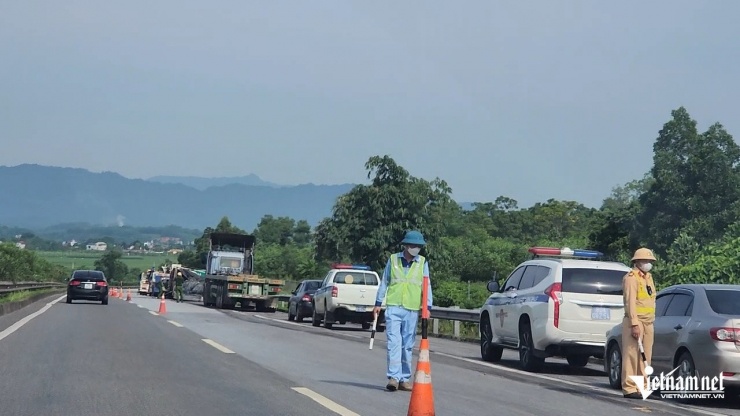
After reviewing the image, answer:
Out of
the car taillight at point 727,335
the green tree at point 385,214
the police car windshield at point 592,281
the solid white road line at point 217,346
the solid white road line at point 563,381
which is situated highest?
the green tree at point 385,214

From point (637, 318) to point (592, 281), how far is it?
346 centimetres

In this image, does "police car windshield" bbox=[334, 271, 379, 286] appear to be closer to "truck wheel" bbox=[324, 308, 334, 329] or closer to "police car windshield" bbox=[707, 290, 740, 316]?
"truck wheel" bbox=[324, 308, 334, 329]

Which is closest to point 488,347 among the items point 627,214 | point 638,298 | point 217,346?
point 217,346

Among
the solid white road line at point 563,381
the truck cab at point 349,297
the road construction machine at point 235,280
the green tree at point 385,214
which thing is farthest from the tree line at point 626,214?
the solid white road line at point 563,381

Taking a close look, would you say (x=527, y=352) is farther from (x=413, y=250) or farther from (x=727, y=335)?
(x=727, y=335)

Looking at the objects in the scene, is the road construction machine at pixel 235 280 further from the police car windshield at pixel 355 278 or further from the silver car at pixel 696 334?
the silver car at pixel 696 334

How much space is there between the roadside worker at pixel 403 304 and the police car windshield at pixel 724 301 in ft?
11.3

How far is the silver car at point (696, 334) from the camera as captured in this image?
12.3 metres

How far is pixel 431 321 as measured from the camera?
30078 mm

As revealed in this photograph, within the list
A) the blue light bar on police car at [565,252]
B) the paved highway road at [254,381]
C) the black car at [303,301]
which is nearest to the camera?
the paved highway road at [254,381]

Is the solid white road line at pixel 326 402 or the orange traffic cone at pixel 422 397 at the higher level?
the orange traffic cone at pixel 422 397

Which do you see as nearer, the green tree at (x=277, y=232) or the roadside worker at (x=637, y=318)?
the roadside worker at (x=637, y=318)

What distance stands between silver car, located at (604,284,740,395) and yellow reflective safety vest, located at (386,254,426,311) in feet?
10.3

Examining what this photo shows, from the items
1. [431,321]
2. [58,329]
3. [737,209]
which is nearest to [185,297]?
[737,209]
